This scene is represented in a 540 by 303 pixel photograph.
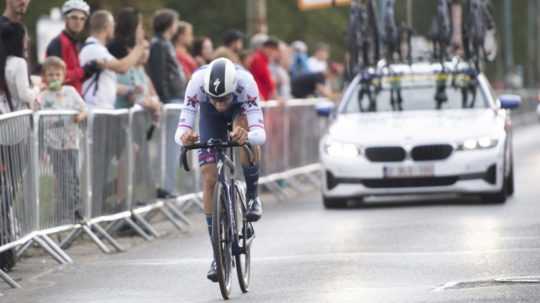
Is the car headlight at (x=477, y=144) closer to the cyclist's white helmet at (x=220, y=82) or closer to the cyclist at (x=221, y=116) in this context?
the cyclist at (x=221, y=116)

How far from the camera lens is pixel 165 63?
714 inches

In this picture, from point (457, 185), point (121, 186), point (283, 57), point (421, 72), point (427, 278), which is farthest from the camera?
point (283, 57)

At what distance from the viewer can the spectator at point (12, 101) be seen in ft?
41.5

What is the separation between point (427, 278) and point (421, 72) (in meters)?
8.97

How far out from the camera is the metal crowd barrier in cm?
1293

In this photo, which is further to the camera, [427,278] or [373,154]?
[373,154]

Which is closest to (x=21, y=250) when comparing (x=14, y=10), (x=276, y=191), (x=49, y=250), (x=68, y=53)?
(x=49, y=250)

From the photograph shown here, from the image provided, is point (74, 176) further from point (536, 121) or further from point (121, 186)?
point (536, 121)

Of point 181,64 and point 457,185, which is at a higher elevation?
point 181,64

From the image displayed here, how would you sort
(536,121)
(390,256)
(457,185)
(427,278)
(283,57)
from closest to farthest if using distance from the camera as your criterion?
(427,278) → (390,256) → (457,185) → (283,57) → (536,121)

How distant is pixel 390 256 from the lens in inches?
520

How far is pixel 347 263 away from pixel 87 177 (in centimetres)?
300

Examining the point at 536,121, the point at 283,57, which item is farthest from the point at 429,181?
the point at 536,121

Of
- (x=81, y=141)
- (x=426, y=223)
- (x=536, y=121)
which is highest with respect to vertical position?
(x=81, y=141)
